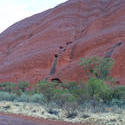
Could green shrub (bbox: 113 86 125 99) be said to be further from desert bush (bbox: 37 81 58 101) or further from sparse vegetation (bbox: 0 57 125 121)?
desert bush (bbox: 37 81 58 101)

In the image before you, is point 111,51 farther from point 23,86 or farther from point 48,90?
point 23,86

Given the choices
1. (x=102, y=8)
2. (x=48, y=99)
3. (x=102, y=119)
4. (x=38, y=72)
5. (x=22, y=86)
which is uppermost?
(x=102, y=8)

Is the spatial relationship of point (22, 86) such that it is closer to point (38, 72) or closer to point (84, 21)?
point (38, 72)

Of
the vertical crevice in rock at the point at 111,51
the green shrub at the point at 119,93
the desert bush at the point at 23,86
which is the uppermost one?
the vertical crevice in rock at the point at 111,51

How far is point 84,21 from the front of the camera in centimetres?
4069

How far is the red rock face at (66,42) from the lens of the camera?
27.9 metres

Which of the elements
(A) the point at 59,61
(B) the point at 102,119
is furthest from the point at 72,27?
(B) the point at 102,119

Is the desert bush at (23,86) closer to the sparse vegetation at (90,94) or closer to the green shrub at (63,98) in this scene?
the sparse vegetation at (90,94)

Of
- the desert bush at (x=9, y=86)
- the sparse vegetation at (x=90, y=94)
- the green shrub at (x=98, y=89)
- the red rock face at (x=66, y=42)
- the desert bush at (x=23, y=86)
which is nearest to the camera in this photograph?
the sparse vegetation at (x=90, y=94)

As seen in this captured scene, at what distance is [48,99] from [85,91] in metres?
3.58

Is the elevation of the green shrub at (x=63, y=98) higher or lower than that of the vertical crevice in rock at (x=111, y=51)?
lower

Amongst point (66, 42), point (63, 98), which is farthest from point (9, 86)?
point (63, 98)

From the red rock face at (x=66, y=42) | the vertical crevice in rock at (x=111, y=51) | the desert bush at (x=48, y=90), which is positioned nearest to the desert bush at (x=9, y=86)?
the red rock face at (x=66, y=42)

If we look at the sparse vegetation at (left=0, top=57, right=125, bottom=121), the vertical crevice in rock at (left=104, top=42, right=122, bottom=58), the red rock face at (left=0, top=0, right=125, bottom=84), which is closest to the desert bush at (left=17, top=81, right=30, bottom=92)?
the red rock face at (left=0, top=0, right=125, bottom=84)
